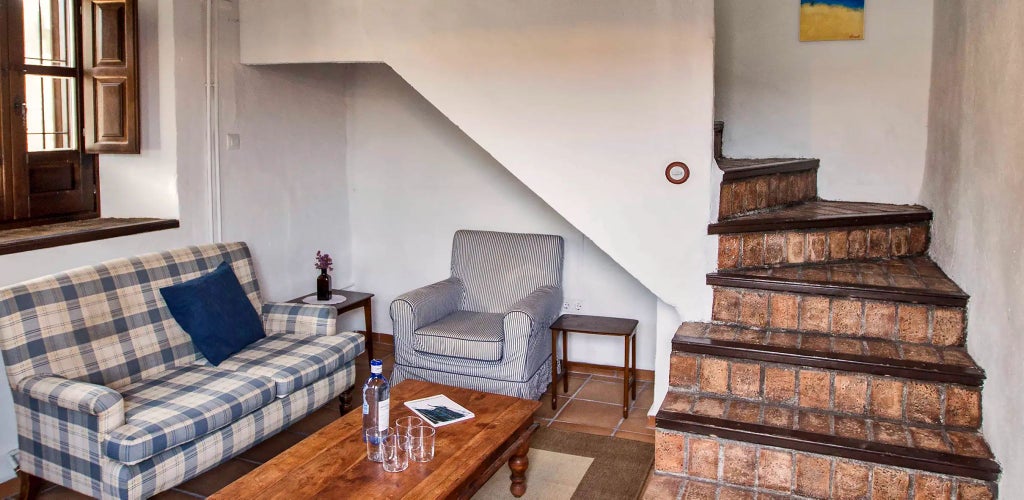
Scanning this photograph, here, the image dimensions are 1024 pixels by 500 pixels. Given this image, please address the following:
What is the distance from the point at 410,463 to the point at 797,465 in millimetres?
1235

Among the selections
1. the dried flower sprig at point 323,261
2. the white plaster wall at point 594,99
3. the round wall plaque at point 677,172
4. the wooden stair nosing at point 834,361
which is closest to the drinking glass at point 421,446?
the wooden stair nosing at point 834,361

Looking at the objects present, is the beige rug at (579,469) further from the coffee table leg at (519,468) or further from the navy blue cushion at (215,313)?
the navy blue cushion at (215,313)

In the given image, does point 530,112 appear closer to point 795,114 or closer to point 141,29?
point 795,114

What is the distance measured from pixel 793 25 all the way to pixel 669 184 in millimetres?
1449

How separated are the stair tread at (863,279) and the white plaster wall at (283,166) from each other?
250 cm

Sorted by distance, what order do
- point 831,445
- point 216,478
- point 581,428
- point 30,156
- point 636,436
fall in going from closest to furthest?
1. point 831,445
2. point 216,478
3. point 30,156
4. point 636,436
5. point 581,428

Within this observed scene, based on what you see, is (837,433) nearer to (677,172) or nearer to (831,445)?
(831,445)

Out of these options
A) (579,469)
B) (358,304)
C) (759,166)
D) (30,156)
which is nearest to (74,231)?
(30,156)

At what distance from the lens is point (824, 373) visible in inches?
111

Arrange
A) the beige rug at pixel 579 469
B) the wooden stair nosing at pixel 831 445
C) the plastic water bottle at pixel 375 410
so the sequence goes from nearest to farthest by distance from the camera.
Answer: the wooden stair nosing at pixel 831 445 → the plastic water bottle at pixel 375 410 → the beige rug at pixel 579 469

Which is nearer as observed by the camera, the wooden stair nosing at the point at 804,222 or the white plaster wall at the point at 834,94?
the wooden stair nosing at the point at 804,222

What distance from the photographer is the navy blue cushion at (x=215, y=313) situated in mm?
3535

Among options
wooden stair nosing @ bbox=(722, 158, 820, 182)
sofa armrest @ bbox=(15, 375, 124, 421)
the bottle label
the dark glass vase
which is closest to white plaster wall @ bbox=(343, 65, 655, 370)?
the dark glass vase

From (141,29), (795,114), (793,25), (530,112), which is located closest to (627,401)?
(530,112)
